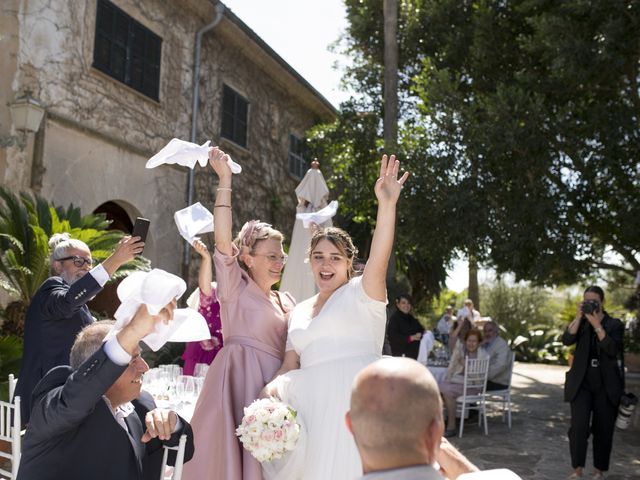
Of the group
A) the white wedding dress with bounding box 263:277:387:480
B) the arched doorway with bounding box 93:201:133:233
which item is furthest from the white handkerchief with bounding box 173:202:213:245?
the arched doorway with bounding box 93:201:133:233

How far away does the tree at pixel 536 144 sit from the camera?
9.20m

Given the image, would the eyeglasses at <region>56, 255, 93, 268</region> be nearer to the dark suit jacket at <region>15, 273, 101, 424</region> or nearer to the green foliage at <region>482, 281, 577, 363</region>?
the dark suit jacket at <region>15, 273, 101, 424</region>

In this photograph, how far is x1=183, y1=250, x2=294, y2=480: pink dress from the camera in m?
3.36

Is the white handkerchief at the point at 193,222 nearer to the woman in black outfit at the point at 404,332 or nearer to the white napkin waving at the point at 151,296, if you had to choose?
the white napkin waving at the point at 151,296

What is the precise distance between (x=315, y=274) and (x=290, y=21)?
964cm

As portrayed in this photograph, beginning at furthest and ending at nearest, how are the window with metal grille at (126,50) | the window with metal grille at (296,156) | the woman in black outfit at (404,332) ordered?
the window with metal grille at (296,156) < the woman in black outfit at (404,332) < the window with metal grille at (126,50)

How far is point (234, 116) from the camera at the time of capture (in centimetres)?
1362

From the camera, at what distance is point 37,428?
1997mm

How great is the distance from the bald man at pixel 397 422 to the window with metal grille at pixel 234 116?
12.1 metres

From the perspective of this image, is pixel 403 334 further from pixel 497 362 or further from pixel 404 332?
pixel 497 362

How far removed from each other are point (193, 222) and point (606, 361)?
441 cm

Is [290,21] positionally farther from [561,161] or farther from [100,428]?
[100,428]

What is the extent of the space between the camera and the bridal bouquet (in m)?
4.12

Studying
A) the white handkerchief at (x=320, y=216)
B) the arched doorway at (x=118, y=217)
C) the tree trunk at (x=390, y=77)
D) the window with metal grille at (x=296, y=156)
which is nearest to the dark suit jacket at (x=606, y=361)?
the white handkerchief at (x=320, y=216)
